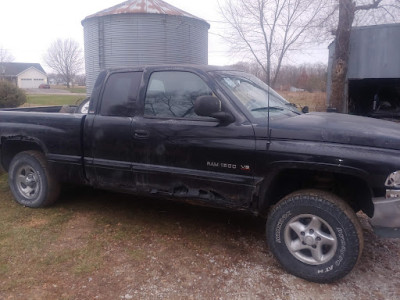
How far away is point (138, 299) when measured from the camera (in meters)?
2.92

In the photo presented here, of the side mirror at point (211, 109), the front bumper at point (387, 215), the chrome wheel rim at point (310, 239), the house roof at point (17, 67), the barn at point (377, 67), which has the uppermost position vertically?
the house roof at point (17, 67)

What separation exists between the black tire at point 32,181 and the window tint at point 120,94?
1.23 meters

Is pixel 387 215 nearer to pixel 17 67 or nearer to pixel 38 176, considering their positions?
pixel 38 176

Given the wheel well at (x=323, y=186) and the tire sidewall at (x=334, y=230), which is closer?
the tire sidewall at (x=334, y=230)

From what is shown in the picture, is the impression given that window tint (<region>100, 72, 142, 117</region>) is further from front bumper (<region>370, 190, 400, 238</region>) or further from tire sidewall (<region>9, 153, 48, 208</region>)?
front bumper (<region>370, 190, 400, 238</region>)

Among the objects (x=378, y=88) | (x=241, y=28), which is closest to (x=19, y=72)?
(x=241, y=28)

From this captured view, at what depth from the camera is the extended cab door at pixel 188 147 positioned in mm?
3439

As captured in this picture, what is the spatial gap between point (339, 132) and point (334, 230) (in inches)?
33.0

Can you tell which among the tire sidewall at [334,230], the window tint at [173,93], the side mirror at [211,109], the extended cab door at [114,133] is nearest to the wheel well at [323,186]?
the tire sidewall at [334,230]

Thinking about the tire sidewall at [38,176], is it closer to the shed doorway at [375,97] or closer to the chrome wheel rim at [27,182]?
the chrome wheel rim at [27,182]

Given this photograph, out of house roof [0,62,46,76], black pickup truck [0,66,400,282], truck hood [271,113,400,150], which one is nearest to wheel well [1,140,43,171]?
black pickup truck [0,66,400,282]

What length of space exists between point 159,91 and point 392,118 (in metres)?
10.3

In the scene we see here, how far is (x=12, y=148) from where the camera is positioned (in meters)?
5.11

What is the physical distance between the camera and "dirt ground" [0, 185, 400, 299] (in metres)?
3.03
